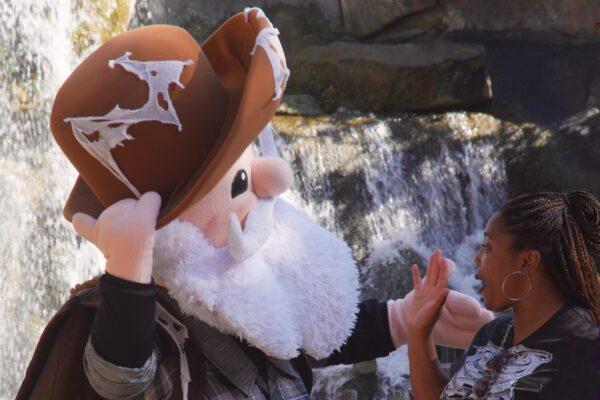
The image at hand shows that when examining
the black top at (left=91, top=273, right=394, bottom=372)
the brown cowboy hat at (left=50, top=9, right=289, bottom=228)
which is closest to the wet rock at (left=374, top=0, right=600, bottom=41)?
the brown cowboy hat at (left=50, top=9, right=289, bottom=228)

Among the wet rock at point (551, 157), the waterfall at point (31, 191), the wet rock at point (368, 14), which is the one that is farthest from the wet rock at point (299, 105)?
the waterfall at point (31, 191)

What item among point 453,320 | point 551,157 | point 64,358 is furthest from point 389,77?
point 64,358

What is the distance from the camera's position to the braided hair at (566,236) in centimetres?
190

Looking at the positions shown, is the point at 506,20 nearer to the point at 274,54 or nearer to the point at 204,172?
the point at 274,54

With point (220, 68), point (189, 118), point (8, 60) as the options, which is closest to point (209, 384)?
point (189, 118)

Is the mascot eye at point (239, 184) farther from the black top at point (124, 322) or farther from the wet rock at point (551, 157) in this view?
the wet rock at point (551, 157)

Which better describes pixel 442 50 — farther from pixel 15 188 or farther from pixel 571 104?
pixel 15 188

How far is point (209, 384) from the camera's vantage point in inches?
73.7

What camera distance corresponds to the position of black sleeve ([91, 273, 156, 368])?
167cm

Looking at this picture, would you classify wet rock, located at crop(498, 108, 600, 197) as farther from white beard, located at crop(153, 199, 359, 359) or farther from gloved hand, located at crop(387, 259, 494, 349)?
white beard, located at crop(153, 199, 359, 359)

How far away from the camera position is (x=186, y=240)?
179cm

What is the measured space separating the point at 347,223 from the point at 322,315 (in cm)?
403

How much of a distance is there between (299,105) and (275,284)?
15.2 ft

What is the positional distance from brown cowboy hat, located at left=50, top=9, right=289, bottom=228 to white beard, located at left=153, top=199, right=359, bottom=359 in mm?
114
